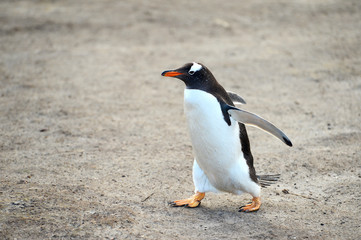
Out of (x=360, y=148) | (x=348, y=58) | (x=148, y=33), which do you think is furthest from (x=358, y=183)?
(x=148, y=33)

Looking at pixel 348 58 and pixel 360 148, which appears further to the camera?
pixel 348 58

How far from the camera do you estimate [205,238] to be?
130 inches

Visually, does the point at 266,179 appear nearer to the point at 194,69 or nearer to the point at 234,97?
the point at 234,97

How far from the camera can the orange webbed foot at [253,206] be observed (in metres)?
3.71

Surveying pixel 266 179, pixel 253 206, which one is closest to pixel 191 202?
pixel 253 206

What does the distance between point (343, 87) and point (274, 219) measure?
11.0ft

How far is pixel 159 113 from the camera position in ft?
18.7

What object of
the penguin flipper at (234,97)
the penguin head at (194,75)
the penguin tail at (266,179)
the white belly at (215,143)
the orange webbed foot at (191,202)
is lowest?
the orange webbed foot at (191,202)

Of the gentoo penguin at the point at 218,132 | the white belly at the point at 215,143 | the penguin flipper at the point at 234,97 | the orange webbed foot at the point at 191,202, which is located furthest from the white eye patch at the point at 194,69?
the orange webbed foot at the point at 191,202

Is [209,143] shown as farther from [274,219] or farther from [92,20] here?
[92,20]

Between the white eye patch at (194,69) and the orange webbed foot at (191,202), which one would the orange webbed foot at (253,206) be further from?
the white eye patch at (194,69)

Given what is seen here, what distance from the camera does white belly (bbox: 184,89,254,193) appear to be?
3.47 metres

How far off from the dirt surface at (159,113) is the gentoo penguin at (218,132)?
10.7 inches

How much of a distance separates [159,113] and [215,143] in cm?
225
